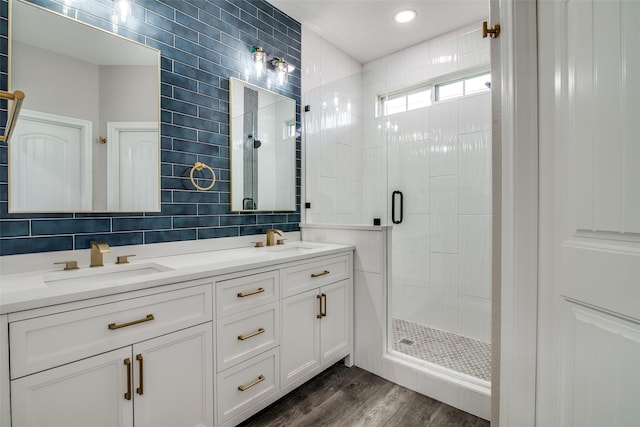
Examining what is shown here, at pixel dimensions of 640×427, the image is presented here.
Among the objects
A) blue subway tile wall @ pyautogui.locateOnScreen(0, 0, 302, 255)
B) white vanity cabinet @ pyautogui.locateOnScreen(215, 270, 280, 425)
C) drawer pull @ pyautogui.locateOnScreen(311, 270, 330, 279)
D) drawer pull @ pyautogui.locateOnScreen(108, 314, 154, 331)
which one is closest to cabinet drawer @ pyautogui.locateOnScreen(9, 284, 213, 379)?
→ drawer pull @ pyautogui.locateOnScreen(108, 314, 154, 331)

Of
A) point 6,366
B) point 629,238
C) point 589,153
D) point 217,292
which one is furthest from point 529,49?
point 6,366

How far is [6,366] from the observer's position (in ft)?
2.97

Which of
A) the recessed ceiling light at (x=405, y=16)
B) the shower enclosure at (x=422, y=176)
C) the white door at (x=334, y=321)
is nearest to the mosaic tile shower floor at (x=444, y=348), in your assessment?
the shower enclosure at (x=422, y=176)

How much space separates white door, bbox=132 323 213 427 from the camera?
46.8 inches

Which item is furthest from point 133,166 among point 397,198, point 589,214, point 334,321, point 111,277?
point 397,198

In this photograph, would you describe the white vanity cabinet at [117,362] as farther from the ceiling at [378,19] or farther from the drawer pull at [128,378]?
the ceiling at [378,19]

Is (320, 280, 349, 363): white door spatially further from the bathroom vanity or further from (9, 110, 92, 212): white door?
(9, 110, 92, 212): white door

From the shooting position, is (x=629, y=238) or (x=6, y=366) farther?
(x=6, y=366)

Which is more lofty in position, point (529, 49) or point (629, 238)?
point (529, 49)

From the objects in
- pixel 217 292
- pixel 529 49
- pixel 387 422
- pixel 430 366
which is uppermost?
pixel 529 49

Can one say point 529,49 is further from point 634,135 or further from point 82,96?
point 82,96

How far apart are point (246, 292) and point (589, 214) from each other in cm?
137

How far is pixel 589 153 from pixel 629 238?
243 mm

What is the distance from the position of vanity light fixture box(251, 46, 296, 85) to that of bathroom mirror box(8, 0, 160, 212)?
30.3 inches
